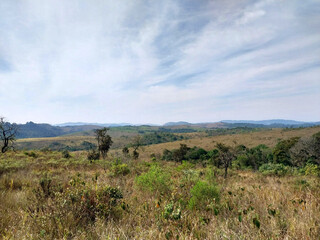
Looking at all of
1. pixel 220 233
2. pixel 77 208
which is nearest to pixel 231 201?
pixel 220 233

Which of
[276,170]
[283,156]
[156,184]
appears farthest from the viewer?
[283,156]

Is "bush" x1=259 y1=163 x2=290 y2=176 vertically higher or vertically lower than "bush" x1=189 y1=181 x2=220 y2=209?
lower

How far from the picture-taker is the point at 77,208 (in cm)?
313

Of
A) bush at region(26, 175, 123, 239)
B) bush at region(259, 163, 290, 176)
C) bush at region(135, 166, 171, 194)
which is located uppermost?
bush at region(26, 175, 123, 239)

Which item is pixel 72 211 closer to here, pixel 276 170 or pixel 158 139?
pixel 276 170

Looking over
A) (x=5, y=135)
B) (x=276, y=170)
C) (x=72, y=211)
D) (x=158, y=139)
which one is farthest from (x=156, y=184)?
(x=158, y=139)

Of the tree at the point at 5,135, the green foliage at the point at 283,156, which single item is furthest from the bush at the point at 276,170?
the tree at the point at 5,135

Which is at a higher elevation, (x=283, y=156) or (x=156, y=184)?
(x=156, y=184)

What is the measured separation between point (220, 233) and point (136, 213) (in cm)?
163

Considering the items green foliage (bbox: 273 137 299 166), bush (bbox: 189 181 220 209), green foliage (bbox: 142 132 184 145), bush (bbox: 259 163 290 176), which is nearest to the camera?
bush (bbox: 189 181 220 209)

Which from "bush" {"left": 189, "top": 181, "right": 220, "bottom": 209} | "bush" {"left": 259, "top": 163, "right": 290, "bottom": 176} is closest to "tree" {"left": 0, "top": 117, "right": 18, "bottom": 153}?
"bush" {"left": 189, "top": 181, "right": 220, "bottom": 209}

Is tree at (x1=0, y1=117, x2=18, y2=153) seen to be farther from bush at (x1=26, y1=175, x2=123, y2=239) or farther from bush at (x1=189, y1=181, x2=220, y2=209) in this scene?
bush at (x1=189, y1=181, x2=220, y2=209)

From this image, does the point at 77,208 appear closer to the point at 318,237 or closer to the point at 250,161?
the point at 318,237

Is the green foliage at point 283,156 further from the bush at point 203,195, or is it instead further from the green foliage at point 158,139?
the green foliage at point 158,139
